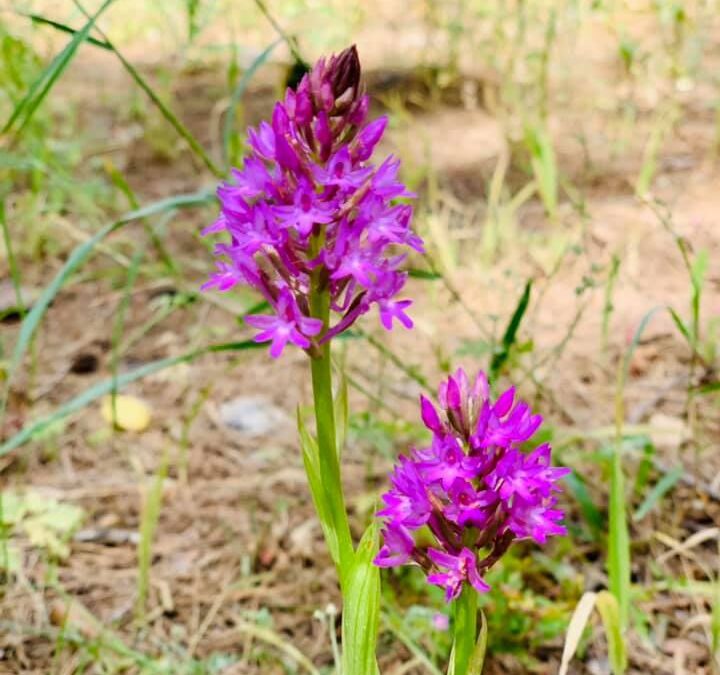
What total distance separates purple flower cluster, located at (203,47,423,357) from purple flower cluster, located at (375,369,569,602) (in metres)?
0.16

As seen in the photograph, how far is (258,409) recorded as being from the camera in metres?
3.00

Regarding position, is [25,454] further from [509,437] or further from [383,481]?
[509,437]

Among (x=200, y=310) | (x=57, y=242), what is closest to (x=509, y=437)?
(x=200, y=310)

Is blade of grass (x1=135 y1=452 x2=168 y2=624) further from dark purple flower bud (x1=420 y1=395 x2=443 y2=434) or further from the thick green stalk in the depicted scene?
dark purple flower bud (x1=420 y1=395 x2=443 y2=434)

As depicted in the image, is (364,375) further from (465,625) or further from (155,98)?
(465,625)

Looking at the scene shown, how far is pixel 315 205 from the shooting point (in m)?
1.24

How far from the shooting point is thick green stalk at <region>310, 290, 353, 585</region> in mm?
1312

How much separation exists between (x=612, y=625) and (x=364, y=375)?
109 centimetres

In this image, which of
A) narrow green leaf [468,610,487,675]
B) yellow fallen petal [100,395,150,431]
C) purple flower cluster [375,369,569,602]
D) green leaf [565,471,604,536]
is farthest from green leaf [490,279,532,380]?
yellow fallen petal [100,395,150,431]

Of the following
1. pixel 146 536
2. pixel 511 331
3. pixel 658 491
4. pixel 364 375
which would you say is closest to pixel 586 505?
pixel 658 491

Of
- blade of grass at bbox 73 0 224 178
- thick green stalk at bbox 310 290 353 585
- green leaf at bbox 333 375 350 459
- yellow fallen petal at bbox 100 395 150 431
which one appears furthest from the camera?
yellow fallen petal at bbox 100 395 150 431

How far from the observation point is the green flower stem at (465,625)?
4.24ft

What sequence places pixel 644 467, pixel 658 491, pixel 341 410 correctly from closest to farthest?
pixel 341 410 → pixel 658 491 → pixel 644 467

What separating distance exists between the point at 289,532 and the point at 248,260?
4.29 ft
